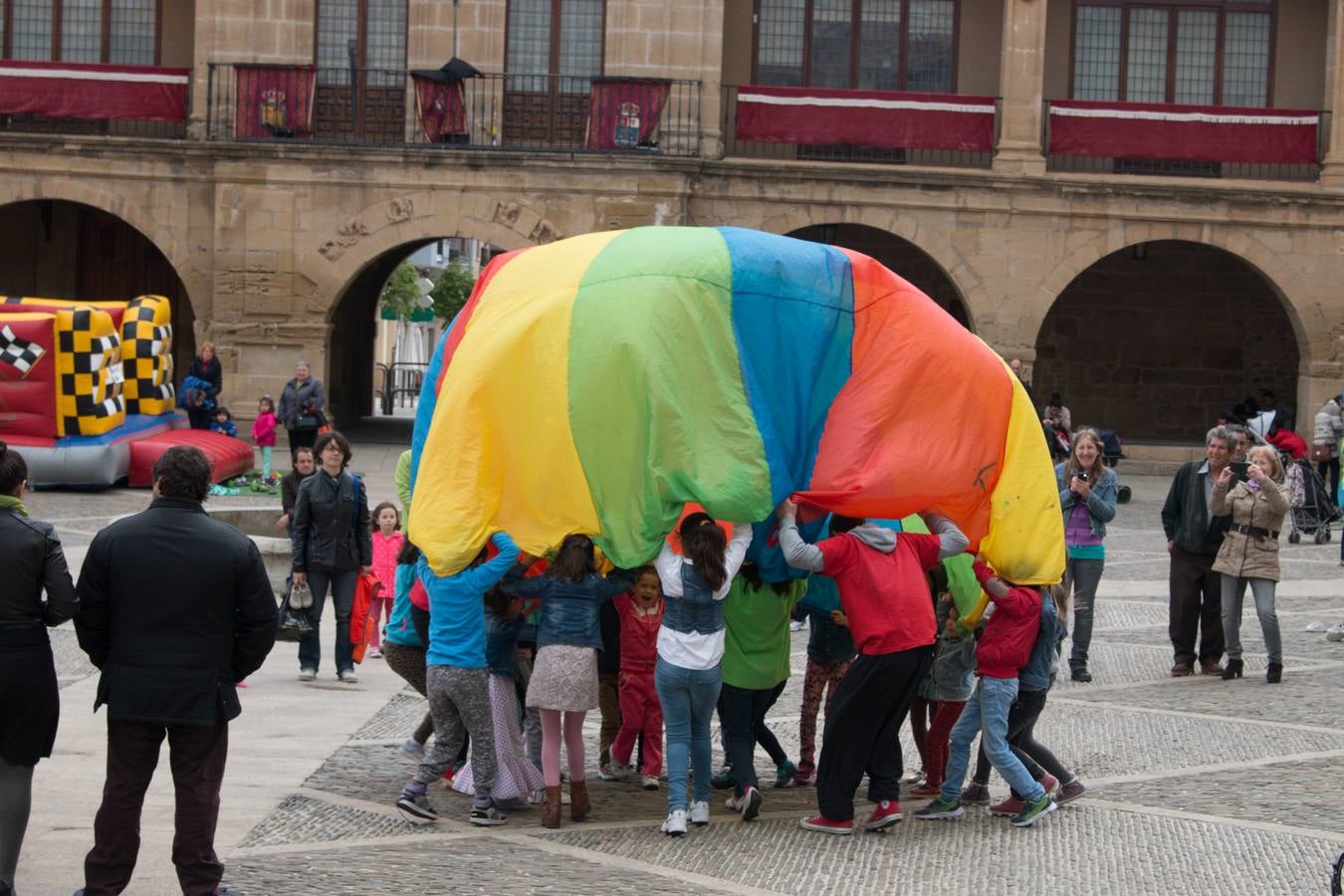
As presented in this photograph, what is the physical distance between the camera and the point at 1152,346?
32.2 meters

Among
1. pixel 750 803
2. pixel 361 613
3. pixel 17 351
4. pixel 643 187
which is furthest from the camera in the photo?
pixel 643 187

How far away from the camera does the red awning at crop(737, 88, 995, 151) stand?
28.0 metres

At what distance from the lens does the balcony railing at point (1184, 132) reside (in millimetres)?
28094

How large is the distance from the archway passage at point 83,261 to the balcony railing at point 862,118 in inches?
396

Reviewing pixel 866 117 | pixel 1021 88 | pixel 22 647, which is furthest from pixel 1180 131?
pixel 22 647

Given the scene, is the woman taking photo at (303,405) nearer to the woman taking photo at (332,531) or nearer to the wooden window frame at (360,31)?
the wooden window frame at (360,31)

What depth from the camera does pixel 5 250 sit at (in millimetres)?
31859

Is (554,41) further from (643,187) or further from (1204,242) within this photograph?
(1204,242)

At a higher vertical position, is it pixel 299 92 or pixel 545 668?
pixel 299 92

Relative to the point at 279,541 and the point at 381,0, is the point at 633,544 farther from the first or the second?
the point at 381,0

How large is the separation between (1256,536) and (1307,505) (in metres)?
9.60

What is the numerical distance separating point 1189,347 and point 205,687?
90.7ft

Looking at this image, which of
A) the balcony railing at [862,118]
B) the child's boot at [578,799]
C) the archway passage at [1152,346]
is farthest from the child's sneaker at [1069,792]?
the archway passage at [1152,346]

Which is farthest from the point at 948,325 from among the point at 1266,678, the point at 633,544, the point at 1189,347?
the point at 1189,347
